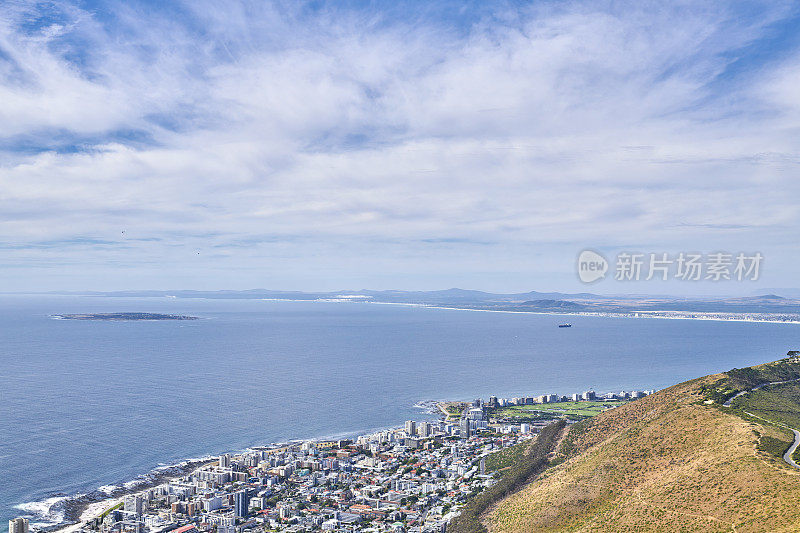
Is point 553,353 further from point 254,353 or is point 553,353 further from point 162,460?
point 162,460

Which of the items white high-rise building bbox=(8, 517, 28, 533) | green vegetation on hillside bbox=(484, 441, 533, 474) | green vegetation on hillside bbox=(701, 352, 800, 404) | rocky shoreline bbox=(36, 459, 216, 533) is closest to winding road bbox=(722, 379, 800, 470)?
green vegetation on hillside bbox=(701, 352, 800, 404)

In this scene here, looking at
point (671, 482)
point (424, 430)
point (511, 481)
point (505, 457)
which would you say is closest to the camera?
point (671, 482)

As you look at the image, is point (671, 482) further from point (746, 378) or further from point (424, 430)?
point (424, 430)

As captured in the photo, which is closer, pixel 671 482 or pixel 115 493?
pixel 671 482

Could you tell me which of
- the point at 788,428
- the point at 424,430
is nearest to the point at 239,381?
the point at 424,430

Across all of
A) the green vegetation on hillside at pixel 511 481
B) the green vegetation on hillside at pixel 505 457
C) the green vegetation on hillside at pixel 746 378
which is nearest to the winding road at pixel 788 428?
the green vegetation on hillside at pixel 746 378

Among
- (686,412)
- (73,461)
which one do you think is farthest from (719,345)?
(73,461)

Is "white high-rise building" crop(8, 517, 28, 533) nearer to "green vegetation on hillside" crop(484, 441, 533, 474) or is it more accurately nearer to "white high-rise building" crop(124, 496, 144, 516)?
"white high-rise building" crop(124, 496, 144, 516)
